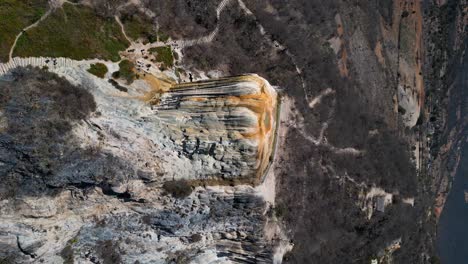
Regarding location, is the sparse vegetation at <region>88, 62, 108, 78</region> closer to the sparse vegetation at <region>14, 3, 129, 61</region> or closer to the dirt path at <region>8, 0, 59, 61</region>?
the sparse vegetation at <region>14, 3, 129, 61</region>

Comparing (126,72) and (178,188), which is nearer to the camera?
(178,188)

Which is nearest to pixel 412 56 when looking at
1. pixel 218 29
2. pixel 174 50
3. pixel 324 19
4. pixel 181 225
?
pixel 324 19

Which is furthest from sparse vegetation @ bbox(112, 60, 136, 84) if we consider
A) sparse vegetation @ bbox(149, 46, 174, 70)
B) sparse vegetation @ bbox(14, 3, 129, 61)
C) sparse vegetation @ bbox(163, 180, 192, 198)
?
sparse vegetation @ bbox(163, 180, 192, 198)

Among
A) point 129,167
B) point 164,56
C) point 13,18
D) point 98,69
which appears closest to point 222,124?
point 129,167

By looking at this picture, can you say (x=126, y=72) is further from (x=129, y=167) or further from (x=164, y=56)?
(x=129, y=167)

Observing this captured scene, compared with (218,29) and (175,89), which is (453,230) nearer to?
(218,29)

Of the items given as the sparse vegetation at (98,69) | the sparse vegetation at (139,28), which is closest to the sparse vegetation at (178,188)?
the sparse vegetation at (98,69)
